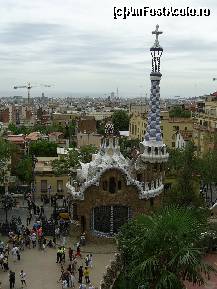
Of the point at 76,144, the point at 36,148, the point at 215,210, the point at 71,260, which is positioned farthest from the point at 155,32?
the point at 76,144

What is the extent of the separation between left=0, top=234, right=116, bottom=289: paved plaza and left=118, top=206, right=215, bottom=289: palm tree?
6.83 meters

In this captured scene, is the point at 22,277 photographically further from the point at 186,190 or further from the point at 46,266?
the point at 186,190

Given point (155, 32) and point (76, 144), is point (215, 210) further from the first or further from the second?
point (76, 144)

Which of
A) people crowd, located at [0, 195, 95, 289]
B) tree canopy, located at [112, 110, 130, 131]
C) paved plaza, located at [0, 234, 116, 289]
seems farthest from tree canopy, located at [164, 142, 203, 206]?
tree canopy, located at [112, 110, 130, 131]

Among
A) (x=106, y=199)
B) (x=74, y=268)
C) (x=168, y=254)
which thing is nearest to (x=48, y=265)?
(x=74, y=268)

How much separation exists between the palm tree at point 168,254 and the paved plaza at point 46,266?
6.83m

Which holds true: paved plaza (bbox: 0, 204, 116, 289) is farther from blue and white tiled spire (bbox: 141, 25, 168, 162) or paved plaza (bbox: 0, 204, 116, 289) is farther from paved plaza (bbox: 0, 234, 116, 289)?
blue and white tiled spire (bbox: 141, 25, 168, 162)

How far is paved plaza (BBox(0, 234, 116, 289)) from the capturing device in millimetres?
24906

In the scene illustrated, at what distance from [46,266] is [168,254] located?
1051 centimetres

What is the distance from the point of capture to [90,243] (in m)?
32.0

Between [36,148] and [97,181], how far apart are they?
26685 millimetres

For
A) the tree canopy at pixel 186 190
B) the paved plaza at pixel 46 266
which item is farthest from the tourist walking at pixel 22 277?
the tree canopy at pixel 186 190

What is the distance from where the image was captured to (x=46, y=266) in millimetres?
27156

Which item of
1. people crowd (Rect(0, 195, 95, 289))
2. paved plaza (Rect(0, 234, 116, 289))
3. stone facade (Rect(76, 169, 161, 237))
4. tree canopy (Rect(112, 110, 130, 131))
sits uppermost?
tree canopy (Rect(112, 110, 130, 131))
